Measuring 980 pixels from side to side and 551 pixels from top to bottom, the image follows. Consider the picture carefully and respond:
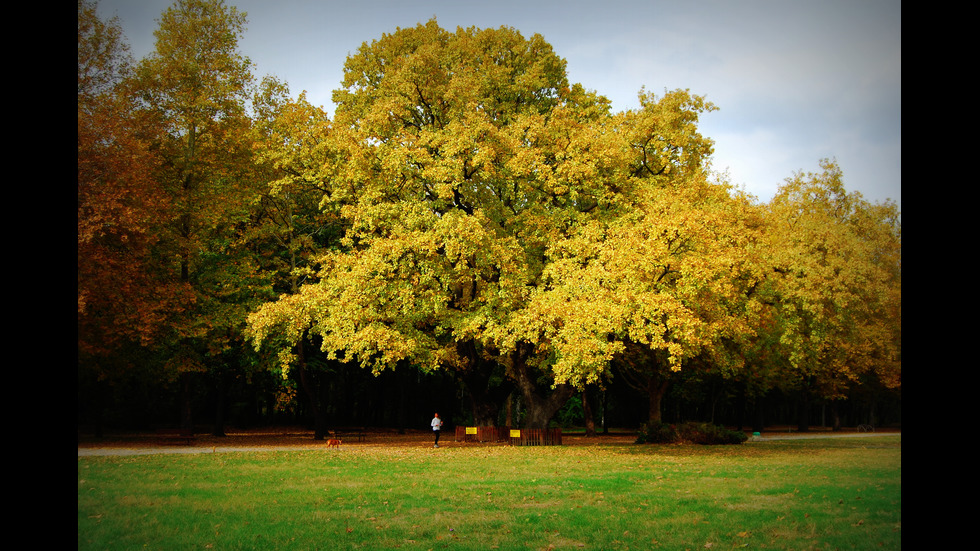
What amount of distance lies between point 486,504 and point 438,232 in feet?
46.2

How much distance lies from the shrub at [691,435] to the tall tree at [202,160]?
20.0m

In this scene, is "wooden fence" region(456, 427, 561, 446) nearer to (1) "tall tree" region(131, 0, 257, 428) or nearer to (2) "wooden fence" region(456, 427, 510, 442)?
(2) "wooden fence" region(456, 427, 510, 442)

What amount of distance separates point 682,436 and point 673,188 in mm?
11098

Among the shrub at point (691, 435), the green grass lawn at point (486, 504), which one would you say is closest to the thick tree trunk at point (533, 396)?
the shrub at point (691, 435)

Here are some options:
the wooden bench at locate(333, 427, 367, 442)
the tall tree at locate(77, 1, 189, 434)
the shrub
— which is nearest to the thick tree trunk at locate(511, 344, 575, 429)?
the shrub

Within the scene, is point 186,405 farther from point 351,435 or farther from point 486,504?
point 486,504

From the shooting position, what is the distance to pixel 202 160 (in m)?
30.8

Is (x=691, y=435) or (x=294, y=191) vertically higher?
(x=294, y=191)

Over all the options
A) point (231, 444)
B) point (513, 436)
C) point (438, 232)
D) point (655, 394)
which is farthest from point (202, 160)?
→ point (655, 394)

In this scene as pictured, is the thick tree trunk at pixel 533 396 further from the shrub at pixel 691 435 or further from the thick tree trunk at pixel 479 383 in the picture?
the shrub at pixel 691 435

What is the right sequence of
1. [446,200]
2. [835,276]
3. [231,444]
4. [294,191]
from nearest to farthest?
[446,200] < [231,444] < [835,276] < [294,191]

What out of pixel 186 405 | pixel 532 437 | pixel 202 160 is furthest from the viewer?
pixel 186 405

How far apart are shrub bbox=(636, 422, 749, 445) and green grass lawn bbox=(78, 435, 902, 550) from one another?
9.02 m
